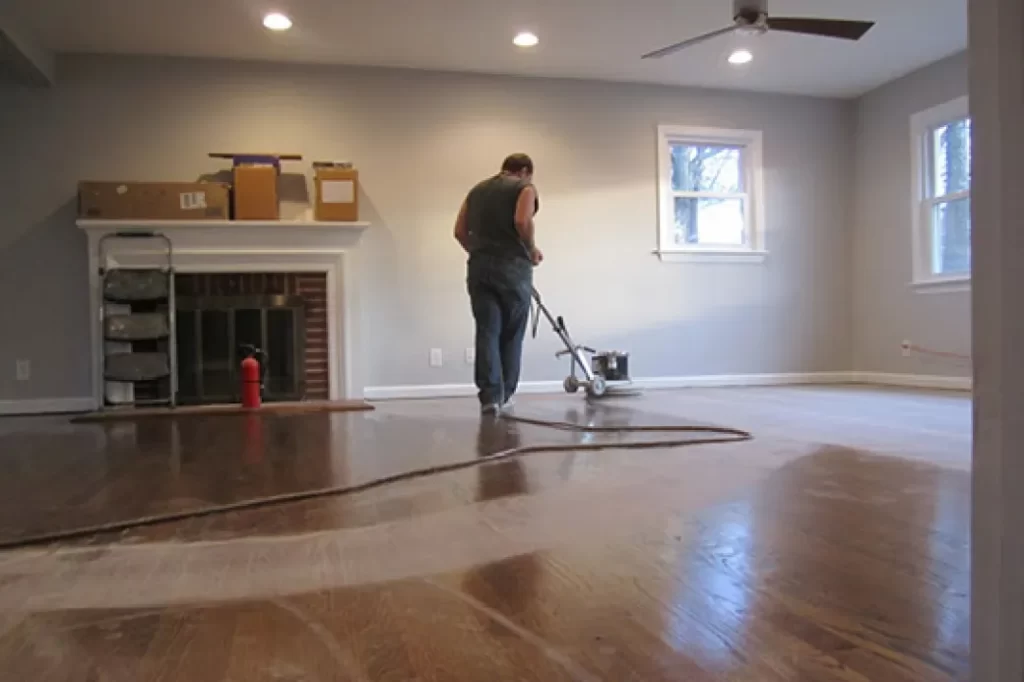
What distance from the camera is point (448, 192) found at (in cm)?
568

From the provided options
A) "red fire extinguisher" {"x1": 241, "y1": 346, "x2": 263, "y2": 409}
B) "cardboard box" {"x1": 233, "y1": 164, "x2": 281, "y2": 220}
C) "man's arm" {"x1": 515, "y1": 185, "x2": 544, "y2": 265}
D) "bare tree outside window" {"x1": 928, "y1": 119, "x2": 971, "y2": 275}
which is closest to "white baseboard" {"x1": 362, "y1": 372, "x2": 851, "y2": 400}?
"red fire extinguisher" {"x1": 241, "y1": 346, "x2": 263, "y2": 409}

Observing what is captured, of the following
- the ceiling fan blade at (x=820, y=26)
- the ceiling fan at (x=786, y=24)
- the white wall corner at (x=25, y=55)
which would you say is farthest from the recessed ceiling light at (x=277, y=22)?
the ceiling fan blade at (x=820, y=26)

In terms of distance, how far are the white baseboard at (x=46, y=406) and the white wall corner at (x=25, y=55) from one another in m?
2.08

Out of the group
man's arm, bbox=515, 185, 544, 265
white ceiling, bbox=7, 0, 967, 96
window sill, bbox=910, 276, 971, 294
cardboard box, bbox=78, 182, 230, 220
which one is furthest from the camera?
window sill, bbox=910, 276, 971, 294

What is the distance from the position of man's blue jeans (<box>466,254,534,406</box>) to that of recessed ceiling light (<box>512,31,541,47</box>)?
179cm

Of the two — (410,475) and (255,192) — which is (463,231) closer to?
(255,192)

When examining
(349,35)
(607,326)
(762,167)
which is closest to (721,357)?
(607,326)

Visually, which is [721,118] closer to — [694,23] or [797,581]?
[694,23]

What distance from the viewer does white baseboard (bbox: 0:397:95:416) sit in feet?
16.8

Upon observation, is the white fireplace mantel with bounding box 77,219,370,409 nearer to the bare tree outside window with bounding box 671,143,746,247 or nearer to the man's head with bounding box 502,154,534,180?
the man's head with bounding box 502,154,534,180

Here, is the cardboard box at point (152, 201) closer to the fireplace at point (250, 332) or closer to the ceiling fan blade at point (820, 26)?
the fireplace at point (250, 332)

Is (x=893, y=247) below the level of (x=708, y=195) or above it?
below

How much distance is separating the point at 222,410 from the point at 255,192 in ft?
4.80

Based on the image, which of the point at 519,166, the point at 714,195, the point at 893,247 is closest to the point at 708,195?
the point at 714,195
